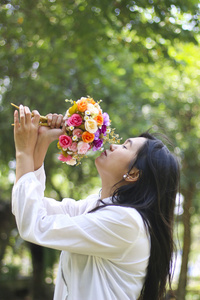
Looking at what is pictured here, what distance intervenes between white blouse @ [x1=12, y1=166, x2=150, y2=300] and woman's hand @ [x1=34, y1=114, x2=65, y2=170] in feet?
0.68

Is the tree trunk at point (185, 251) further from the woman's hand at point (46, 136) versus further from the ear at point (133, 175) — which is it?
the woman's hand at point (46, 136)

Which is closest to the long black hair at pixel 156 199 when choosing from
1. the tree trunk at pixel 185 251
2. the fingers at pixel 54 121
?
the fingers at pixel 54 121

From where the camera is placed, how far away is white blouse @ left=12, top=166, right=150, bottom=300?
1884mm

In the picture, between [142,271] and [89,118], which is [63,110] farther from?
[142,271]

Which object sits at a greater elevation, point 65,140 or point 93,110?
point 93,110

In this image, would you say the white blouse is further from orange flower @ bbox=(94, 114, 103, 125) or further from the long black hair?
orange flower @ bbox=(94, 114, 103, 125)

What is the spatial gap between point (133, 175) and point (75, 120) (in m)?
0.49

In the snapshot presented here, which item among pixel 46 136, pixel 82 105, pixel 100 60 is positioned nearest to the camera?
pixel 46 136

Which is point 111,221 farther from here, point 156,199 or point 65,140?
point 65,140

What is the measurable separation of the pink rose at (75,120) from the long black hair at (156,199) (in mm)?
409

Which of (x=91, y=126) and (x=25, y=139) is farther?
(x=91, y=126)

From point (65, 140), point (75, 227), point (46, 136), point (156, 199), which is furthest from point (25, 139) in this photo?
point (156, 199)

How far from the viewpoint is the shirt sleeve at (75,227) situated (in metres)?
1.88

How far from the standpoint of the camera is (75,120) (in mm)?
2236
